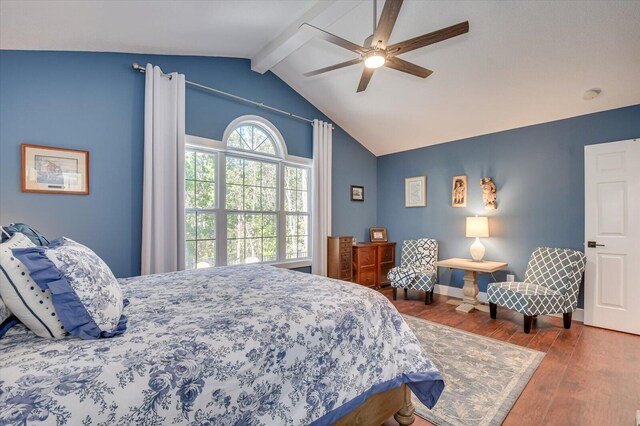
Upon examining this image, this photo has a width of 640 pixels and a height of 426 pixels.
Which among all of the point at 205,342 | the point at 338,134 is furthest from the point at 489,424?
the point at 338,134

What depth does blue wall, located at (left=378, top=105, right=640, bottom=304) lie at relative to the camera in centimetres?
356

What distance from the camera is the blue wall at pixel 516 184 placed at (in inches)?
140

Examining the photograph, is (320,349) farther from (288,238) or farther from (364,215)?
(364,215)

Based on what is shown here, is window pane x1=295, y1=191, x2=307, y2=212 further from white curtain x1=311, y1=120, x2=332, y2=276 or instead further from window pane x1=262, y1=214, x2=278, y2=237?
window pane x1=262, y1=214, x2=278, y2=237

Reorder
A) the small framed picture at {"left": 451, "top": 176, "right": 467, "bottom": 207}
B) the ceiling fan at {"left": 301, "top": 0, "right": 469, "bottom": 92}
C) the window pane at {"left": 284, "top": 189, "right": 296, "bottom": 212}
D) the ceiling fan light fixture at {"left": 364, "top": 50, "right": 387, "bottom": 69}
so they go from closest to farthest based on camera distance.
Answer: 1. the ceiling fan at {"left": 301, "top": 0, "right": 469, "bottom": 92}
2. the ceiling fan light fixture at {"left": 364, "top": 50, "right": 387, "bottom": 69}
3. the window pane at {"left": 284, "top": 189, "right": 296, "bottom": 212}
4. the small framed picture at {"left": 451, "top": 176, "right": 467, "bottom": 207}

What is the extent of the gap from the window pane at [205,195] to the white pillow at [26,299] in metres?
2.51

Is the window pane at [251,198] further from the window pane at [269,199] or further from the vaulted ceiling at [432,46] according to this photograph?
the vaulted ceiling at [432,46]

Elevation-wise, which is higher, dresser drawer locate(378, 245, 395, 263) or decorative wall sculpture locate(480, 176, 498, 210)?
decorative wall sculpture locate(480, 176, 498, 210)

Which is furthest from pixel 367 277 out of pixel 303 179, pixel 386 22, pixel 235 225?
pixel 386 22

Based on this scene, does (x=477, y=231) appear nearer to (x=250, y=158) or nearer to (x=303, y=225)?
(x=303, y=225)

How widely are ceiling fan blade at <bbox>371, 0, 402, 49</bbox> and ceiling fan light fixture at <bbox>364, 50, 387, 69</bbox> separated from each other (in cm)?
6

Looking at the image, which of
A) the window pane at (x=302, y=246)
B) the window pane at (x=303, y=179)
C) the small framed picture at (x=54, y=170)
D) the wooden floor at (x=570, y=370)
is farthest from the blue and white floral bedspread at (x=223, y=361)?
the window pane at (x=303, y=179)

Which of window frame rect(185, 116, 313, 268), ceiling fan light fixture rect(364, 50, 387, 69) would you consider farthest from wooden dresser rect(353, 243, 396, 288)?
ceiling fan light fixture rect(364, 50, 387, 69)

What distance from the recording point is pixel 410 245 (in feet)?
16.2
